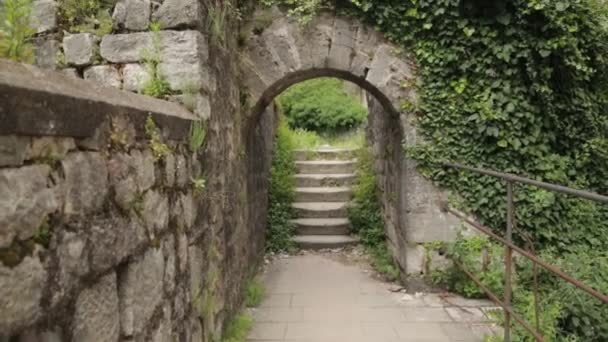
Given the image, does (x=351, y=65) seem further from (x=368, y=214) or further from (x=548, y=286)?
(x=368, y=214)

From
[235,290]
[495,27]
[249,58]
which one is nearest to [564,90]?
[495,27]

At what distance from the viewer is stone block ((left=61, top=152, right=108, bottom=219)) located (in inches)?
47.4

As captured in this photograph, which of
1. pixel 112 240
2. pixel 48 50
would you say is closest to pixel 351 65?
pixel 48 50

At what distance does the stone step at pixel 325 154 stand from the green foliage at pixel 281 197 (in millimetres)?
231

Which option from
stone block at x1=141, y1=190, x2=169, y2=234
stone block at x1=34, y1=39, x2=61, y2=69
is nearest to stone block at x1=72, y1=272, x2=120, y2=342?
stone block at x1=141, y1=190, x2=169, y2=234

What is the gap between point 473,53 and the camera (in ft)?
13.4

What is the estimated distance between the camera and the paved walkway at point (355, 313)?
3322 mm

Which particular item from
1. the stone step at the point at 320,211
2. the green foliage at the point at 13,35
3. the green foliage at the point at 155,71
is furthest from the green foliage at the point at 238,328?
the stone step at the point at 320,211

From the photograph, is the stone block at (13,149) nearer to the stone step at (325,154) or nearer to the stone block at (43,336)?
the stone block at (43,336)

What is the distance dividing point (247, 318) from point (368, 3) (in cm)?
279

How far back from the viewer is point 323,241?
6.26 m

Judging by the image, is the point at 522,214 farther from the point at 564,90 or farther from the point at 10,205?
the point at 10,205

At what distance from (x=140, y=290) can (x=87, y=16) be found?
206 cm

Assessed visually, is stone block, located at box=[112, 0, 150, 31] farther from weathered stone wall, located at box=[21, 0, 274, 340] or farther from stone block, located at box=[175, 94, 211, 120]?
stone block, located at box=[175, 94, 211, 120]
